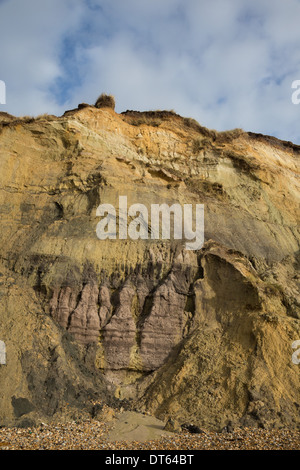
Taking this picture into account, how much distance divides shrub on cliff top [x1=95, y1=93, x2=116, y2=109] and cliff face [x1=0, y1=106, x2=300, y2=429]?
91 centimetres

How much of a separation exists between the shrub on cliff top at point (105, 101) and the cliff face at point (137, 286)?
35.8 inches

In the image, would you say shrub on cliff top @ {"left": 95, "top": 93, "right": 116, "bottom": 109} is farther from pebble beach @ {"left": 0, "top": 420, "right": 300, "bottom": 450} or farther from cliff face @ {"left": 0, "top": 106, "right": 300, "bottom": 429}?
pebble beach @ {"left": 0, "top": 420, "right": 300, "bottom": 450}

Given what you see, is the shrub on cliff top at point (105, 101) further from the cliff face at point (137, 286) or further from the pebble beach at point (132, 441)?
the pebble beach at point (132, 441)

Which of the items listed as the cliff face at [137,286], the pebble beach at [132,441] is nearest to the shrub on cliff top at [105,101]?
the cliff face at [137,286]

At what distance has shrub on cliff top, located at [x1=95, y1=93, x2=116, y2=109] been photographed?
89.8 ft

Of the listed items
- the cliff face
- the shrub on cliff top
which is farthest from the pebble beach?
the shrub on cliff top

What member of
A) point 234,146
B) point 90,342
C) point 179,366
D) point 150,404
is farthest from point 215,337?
point 234,146

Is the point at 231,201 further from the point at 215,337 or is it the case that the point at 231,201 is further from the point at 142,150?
the point at 215,337

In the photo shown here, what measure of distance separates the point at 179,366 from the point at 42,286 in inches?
263

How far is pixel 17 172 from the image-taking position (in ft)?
74.2

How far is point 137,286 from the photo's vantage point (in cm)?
1795

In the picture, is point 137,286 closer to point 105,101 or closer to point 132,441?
point 132,441

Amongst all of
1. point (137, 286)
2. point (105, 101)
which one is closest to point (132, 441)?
point (137, 286)
